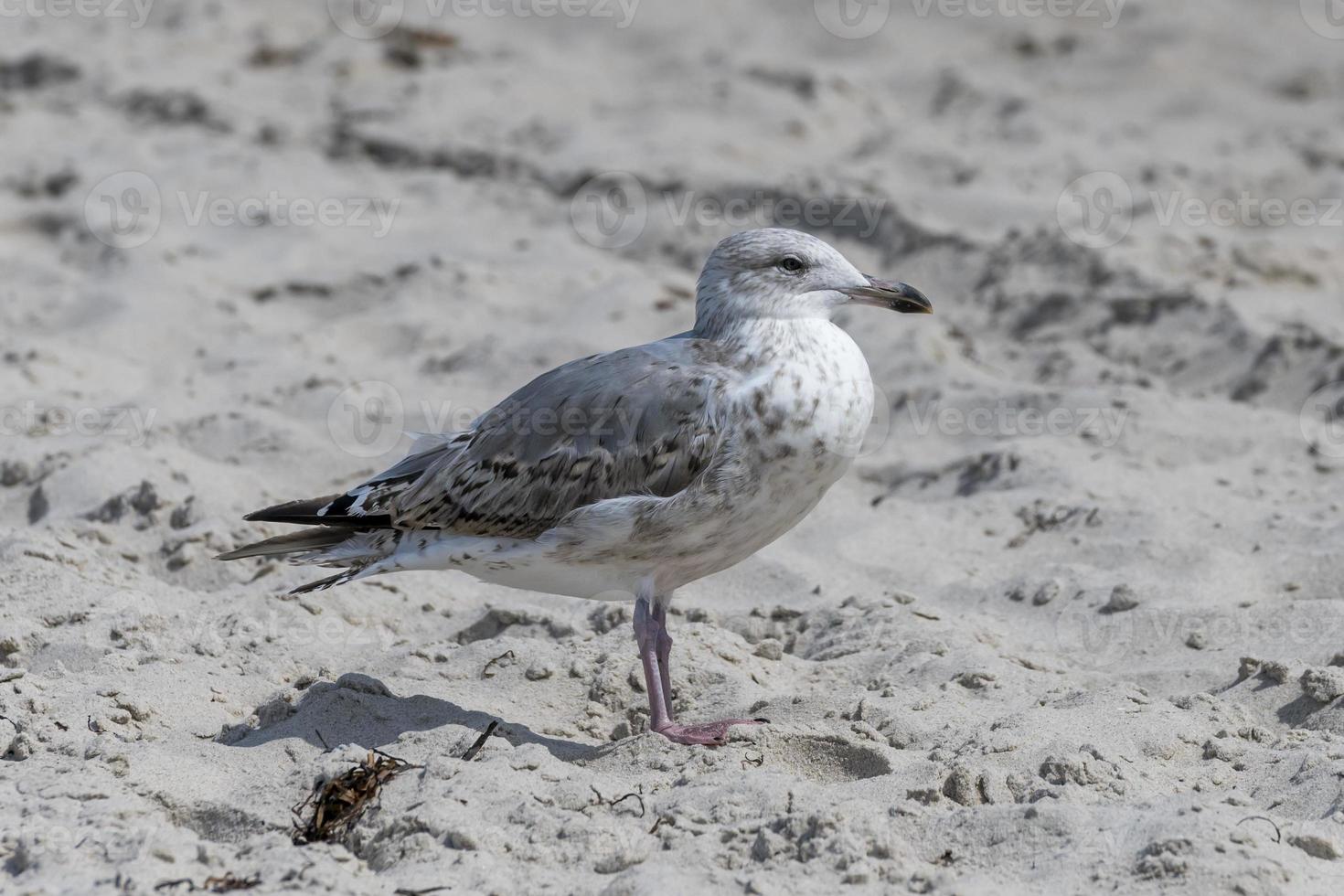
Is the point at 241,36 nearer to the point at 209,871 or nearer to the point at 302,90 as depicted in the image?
the point at 302,90

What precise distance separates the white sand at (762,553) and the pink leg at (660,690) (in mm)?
74

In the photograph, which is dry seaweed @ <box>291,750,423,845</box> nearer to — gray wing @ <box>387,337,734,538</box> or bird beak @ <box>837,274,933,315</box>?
gray wing @ <box>387,337,734,538</box>

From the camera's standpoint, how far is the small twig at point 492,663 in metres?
4.44

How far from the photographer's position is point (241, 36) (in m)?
10.4

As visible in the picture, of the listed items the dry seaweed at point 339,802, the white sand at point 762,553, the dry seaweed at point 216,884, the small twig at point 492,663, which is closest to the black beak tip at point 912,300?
the white sand at point 762,553

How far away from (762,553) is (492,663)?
116 centimetres

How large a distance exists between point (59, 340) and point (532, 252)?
215 cm

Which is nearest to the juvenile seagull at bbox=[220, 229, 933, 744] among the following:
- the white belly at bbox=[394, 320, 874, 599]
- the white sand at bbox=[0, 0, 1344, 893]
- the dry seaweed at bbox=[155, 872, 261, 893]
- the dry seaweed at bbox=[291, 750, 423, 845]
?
the white belly at bbox=[394, 320, 874, 599]

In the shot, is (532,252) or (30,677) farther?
(532,252)

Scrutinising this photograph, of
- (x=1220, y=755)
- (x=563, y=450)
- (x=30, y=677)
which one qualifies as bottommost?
(x=30, y=677)

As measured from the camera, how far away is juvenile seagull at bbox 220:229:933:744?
406cm

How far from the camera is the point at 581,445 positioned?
4.21 metres

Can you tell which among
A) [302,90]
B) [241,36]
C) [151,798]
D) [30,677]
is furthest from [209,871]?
[241,36]

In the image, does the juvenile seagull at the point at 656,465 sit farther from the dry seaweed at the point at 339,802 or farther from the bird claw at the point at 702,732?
the dry seaweed at the point at 339,802
